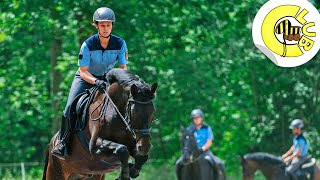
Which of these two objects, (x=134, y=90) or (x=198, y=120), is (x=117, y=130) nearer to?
(x=134, y=90)

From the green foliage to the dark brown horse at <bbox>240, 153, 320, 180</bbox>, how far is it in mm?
4336

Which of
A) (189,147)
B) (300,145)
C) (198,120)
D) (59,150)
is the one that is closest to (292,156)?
(300,145)

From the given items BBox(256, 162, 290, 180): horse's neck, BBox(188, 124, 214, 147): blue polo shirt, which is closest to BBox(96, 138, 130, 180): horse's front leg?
BBox(188, 124, 214, 147): blue polo shirt

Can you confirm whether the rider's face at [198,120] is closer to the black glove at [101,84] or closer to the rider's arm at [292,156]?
the rider's arm at [292,156]

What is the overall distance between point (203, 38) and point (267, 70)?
505cm

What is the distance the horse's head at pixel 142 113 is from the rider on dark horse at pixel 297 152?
41.5 feet

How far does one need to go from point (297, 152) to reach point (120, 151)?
1298 centimetres

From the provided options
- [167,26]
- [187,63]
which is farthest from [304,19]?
[187,63]

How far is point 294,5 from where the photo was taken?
1584 centimetres

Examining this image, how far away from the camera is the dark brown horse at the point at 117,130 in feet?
39.1

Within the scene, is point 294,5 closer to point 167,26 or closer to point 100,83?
point 100,83

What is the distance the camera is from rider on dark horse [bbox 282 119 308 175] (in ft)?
79.4

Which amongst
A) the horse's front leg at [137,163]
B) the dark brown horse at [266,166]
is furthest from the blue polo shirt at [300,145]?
the horse's front leg at [137,163]

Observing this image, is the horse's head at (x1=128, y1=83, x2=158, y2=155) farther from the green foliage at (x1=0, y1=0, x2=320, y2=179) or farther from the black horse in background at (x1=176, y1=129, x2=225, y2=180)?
the green foliage at (x1=0, y1=0, x2=320, y2=179)
